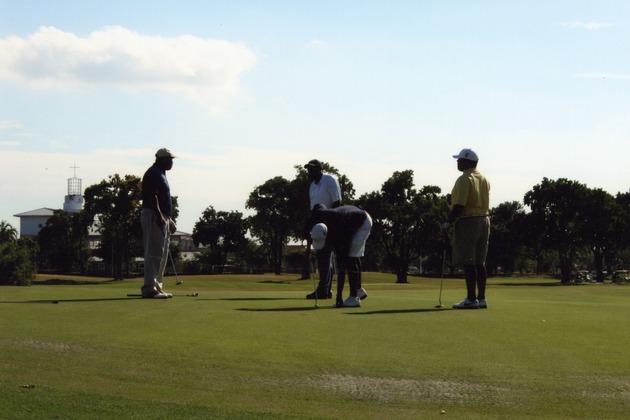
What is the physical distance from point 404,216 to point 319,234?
7362cm

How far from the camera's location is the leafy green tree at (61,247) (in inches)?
5231

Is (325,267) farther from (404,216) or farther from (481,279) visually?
(404,216)

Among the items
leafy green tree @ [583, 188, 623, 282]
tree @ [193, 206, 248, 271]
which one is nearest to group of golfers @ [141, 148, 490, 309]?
leafy green tree @ [583, 188, 623, 282]

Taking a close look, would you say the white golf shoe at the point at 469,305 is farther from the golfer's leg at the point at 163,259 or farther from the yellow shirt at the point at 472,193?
the golfer's leg at the point at 163,259

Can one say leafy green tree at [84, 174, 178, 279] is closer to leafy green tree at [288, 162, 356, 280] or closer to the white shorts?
leafy green tree at [288, 162, 356, 280]

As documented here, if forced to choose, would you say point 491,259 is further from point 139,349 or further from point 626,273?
point 139,349

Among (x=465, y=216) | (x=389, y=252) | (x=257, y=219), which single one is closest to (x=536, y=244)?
(x=389, y=252)

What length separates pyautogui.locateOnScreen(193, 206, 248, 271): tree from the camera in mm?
147875

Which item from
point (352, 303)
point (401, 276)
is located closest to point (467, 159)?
point (352, 303)

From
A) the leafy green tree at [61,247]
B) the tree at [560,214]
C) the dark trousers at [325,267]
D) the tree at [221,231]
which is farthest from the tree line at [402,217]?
the dark trousers at [325,267]

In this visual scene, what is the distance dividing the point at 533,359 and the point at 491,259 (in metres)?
134

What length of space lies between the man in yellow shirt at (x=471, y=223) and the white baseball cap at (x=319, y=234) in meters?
2.23

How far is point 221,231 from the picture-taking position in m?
148

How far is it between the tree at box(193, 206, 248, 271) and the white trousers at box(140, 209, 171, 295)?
130 metres
